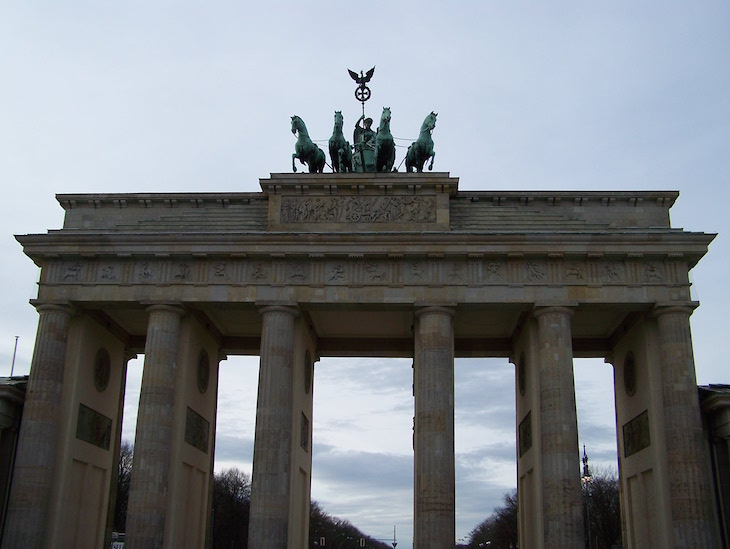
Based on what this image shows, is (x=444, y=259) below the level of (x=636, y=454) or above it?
above

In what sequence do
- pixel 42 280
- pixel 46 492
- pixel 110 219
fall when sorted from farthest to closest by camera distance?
pixel 110 219 → pixel 42 280 → pixel 46 492

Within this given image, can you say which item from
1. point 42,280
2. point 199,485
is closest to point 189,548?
point 199,485

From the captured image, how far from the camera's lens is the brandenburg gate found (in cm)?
2734

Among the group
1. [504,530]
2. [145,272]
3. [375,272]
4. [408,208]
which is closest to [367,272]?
[375,272]

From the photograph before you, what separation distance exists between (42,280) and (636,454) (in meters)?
24.7

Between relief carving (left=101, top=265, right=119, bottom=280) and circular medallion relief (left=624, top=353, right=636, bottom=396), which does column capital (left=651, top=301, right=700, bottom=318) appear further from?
relief carving (left=101, top=265, right=119, bottom=280)

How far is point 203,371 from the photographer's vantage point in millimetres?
33375

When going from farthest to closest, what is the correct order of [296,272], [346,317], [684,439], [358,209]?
[346,317] < [358,209] < [296,272] < [684,439]

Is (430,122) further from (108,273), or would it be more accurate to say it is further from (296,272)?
(108,273)

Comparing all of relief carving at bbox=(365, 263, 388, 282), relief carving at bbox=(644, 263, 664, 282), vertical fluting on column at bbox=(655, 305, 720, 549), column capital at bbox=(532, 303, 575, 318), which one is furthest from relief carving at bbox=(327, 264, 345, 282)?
vertical fluting on column at bbox=(655, 305, 720, 549)

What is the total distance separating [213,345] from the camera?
35.0 meters

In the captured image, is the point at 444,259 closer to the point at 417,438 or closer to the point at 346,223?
the point at 346,223

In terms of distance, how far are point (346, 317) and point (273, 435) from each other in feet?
23.5

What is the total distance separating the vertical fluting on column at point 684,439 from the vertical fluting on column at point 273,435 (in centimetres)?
1366
